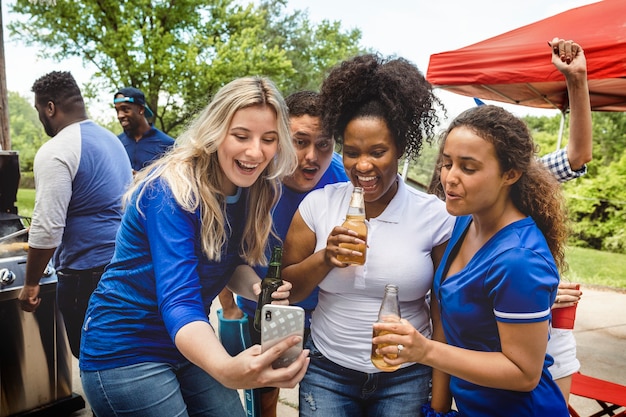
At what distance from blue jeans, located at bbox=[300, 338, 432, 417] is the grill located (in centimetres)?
221

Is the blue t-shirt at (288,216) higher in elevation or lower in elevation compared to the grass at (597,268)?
higher

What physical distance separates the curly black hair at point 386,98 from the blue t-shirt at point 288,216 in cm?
50

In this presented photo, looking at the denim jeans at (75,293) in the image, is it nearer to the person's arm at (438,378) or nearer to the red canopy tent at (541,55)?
the person's arm at (438,378)

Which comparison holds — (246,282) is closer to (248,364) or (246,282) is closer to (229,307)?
(248,364)

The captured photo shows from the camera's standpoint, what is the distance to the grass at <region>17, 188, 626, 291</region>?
8.79 m

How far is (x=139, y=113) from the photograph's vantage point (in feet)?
17.7

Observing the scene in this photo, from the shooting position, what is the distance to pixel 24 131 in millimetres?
41188

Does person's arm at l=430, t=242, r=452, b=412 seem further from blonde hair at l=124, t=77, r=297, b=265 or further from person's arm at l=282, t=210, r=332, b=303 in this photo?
blonde hair at l=124, t=77, r=297, b=265

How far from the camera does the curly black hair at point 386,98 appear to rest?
1.77 metres

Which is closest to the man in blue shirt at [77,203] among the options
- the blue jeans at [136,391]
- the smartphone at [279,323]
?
the blue jeans at [136,391]

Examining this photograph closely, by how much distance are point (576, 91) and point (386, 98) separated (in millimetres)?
1177

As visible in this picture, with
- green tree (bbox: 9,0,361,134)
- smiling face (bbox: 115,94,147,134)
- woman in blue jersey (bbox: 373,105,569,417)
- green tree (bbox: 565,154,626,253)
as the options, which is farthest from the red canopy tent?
green tree (bbox: 9,0,361,134)

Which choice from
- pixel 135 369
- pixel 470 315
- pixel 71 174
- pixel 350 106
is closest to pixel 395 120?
pixel 350 106

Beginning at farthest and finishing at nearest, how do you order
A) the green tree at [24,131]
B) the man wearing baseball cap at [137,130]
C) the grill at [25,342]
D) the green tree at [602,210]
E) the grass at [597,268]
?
the green tree at [24,131] → the green tree at [602,210] → the grass at [597,268] → the man wearing baseball cap at [137,130] → the grill at [25,342]
